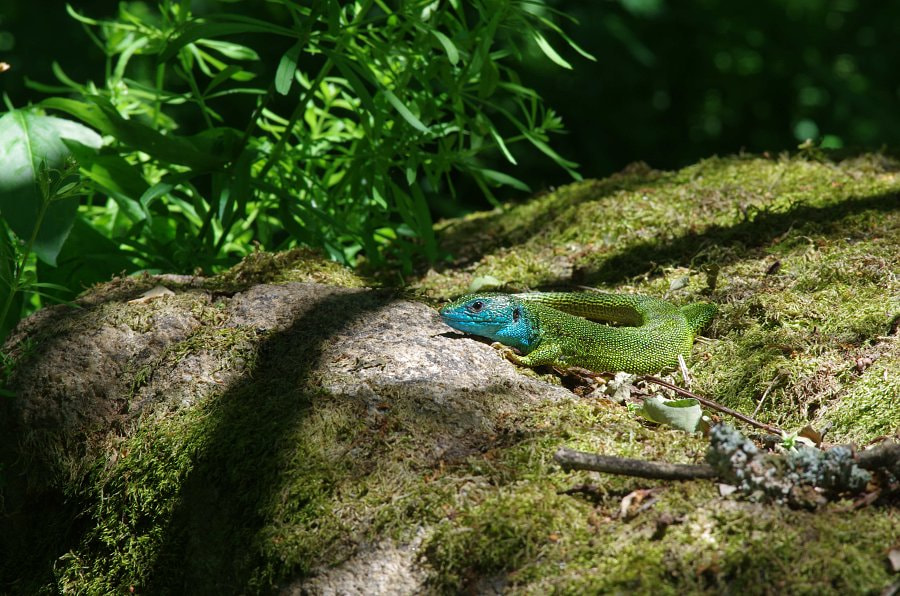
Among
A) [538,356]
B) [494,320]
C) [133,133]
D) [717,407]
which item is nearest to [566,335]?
[538,356]

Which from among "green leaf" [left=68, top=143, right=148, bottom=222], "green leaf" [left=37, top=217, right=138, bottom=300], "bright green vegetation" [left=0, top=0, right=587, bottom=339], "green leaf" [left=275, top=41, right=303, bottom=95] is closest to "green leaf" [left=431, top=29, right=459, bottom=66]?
"bright green vegetation" [left=0, top=0, right=587, bottom=339]

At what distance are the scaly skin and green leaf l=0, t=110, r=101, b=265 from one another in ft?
4.76

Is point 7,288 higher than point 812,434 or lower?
lower

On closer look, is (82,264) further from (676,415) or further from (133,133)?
(676,415)

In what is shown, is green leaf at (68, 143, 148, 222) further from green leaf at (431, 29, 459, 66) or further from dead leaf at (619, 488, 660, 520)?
dead leaf at (619, 488, 660, 520)

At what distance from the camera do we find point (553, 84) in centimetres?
744

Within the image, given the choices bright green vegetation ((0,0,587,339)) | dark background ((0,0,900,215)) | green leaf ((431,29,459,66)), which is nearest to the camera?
green leaf ((431,29,459,66))

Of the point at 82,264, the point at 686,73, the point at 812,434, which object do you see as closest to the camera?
the point at 812,434

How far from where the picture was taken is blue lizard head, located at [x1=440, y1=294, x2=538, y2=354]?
2900 millimetres

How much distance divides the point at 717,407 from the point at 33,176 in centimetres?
264

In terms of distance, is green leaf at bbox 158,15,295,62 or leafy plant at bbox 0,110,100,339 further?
green leaf at bbox 158,15,295,62

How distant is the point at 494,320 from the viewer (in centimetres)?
294

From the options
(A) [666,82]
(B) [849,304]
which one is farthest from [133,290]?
(A) [666,82]

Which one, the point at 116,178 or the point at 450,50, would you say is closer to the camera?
the point at 450,50
